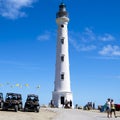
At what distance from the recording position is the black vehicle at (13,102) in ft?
110

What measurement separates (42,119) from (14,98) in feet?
35.8

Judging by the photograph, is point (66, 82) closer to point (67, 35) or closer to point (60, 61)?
point (60, 61)

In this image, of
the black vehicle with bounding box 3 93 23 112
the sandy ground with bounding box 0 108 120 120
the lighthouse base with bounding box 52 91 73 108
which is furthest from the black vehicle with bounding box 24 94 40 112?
the lighthouse base with bounding box 52 91 73 108

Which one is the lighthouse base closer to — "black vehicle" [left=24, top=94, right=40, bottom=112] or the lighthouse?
the lighthouse

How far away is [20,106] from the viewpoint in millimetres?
35125

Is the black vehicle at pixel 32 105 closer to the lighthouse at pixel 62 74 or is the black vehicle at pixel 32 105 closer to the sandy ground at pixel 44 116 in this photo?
the sandy ground at pixel 44 116

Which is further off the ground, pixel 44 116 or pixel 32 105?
pixel 32 105

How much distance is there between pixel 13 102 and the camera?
1331 inches

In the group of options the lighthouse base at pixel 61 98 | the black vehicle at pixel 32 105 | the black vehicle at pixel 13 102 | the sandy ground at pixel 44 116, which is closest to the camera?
the sandy ground at pixel 44 116

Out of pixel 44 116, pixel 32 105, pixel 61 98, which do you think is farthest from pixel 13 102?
pixel 61 98

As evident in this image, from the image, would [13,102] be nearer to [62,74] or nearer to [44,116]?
[44,116]

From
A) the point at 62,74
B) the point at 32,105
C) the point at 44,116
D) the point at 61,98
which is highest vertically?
the point at 62,74

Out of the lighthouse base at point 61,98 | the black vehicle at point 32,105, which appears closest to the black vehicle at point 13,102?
the black vehicle at point 32,105

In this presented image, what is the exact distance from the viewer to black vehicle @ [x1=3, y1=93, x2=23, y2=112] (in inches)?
1324
